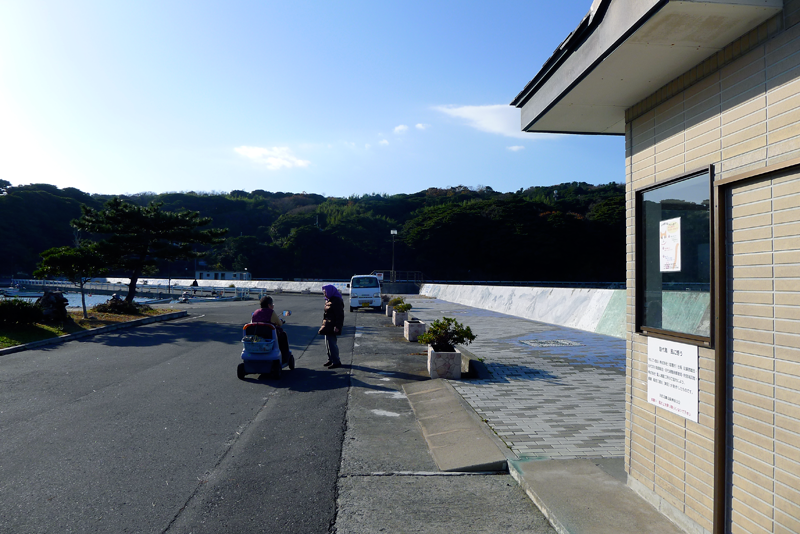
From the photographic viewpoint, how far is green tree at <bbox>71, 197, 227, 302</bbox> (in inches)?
1038

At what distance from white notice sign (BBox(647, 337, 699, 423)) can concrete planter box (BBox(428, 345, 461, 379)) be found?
5004 mm

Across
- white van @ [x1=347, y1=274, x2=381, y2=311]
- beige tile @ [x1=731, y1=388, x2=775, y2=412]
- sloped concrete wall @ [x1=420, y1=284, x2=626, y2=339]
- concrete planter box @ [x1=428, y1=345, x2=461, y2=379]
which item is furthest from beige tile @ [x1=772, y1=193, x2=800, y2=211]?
white van @ [x1=347, y1=274, x2=381, y2=311]

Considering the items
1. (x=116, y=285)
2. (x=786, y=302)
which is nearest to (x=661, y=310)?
(x=786, y=302)

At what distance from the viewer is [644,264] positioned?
13.5ft

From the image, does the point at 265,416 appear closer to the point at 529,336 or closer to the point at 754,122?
the point at 754,122

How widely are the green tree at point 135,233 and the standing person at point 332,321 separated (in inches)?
753

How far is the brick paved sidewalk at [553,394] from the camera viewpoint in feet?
18.0

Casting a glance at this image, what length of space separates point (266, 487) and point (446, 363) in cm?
479

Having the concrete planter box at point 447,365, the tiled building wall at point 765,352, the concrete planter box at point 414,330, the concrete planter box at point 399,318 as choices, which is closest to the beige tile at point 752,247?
the tiled building wall at point 765,352

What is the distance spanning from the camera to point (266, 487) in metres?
4.50

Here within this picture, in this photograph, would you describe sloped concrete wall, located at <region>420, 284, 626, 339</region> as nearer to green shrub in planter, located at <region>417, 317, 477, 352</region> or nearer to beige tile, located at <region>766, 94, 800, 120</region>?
green shrub in planter, located at <region>417, 317, 477, 352</region>

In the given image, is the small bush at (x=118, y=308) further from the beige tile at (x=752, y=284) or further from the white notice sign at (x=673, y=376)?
the beige tile at (x=752, y=284)

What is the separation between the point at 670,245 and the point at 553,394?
429 centimetres

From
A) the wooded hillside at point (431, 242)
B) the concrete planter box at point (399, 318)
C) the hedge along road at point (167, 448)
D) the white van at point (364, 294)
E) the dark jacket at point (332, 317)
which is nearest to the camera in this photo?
the hedge along road at point (167, 448)
